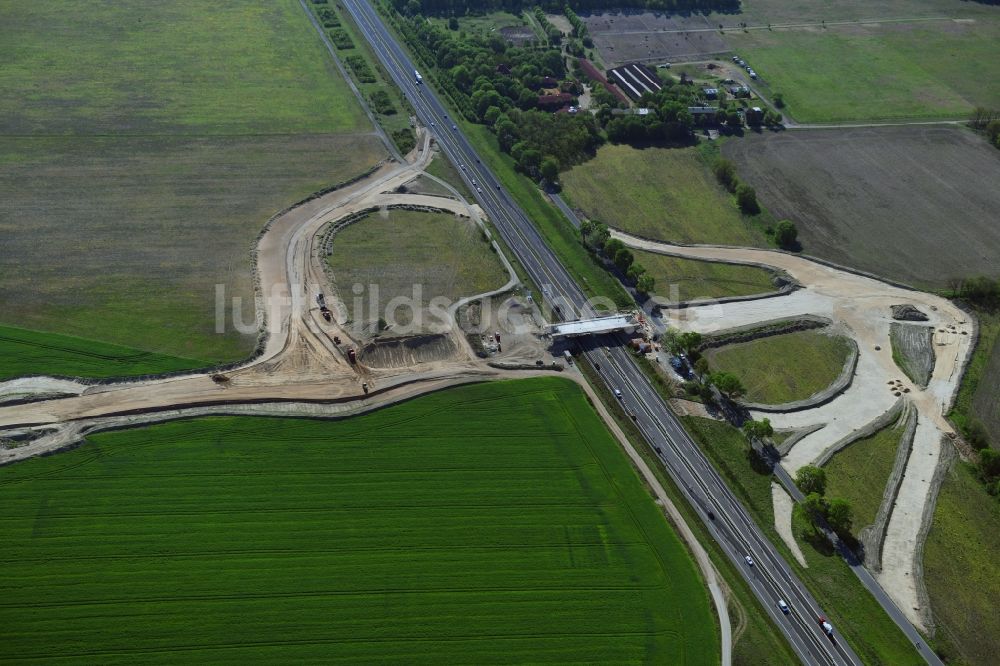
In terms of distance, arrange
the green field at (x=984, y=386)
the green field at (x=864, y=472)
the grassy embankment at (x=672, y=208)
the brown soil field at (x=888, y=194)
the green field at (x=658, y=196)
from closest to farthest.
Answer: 1. the green field at (x=864, y=472)
2. the green field at (x=984, y=386)
3. the grassy embankment at (x=672, y=208)
4. the brown soil field at (x=888, y=194)
5. the green field at (x=658, y=196)

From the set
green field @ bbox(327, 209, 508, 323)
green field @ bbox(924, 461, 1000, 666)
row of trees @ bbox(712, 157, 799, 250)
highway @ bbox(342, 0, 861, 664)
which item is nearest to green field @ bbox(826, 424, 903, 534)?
green field @ bbox(924, 461, 1000, 666)

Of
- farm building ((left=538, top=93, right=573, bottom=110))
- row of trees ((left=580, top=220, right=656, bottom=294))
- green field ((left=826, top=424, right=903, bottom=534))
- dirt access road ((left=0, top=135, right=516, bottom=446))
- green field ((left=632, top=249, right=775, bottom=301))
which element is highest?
farm building ((left=538, top=93, right=573, bottom=110))

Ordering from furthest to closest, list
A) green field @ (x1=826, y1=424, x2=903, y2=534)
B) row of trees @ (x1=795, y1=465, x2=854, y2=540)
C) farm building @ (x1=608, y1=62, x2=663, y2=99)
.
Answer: farm building @ (x1=608, y1=62, x2=663, y2=99) < green field @ (x1=826, y1=424, x2=903, y2=534) < row of trees @ (x1=795, y1=465, x2=854, y2=540)

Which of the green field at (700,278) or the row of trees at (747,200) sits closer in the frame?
the green field at (700,278)

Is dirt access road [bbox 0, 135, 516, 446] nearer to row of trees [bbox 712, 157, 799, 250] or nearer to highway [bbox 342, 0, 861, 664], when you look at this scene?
highway [bbox 342, 0, 861, 664]

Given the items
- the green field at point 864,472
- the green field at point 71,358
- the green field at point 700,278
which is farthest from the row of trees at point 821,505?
the green field at point 71,358

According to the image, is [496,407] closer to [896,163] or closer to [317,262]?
[317,262]

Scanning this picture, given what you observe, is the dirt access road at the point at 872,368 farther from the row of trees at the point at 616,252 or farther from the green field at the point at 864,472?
the row of trees at the point at 616,252

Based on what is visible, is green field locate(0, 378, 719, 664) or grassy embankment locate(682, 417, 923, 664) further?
grassy embankment locate(682, 417, 923, 664)

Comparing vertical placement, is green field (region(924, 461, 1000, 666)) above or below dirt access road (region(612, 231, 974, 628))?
below
